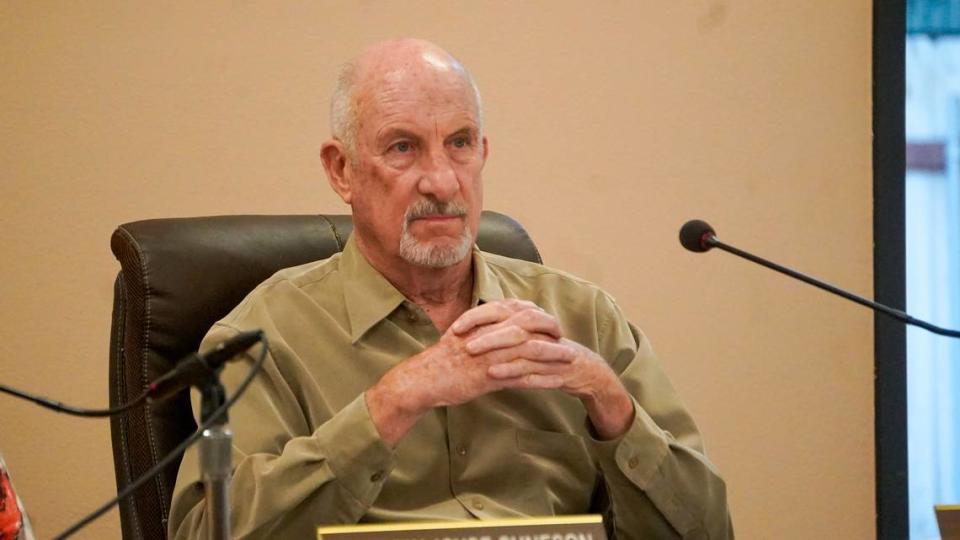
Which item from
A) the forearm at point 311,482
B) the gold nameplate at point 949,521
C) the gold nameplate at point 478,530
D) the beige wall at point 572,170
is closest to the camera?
the gold nameplate at point 478,530

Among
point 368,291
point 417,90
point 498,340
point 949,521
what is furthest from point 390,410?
point 949,521

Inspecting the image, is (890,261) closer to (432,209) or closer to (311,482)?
(432,209)

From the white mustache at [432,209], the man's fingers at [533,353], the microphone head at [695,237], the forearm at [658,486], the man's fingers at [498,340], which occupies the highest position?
the white mustache at [432,209]

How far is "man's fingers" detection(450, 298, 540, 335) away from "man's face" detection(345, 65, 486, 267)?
0.64 ft

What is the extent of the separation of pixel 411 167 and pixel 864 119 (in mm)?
1569

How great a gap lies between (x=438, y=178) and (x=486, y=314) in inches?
11.0

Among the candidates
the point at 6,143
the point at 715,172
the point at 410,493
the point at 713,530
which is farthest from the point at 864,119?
the point at 6,143

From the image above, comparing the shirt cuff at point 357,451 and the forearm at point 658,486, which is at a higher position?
the shirt cuff at point 357,451

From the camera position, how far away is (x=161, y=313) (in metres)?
1.68

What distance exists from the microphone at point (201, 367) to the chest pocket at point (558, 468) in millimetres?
805

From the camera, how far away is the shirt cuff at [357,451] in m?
1.47

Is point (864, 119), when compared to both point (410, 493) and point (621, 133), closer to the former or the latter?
point (621, 133)

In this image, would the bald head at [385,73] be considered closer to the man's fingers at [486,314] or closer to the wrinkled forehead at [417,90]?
the wrinkled forehead at [417,90]

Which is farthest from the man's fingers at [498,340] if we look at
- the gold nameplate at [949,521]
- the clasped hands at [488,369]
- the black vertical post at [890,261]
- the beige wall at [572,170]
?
the black vertical post at [890,261]
